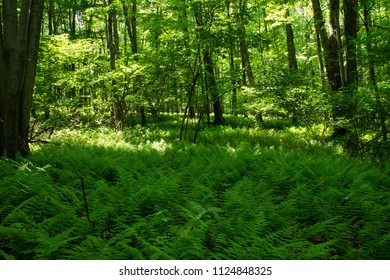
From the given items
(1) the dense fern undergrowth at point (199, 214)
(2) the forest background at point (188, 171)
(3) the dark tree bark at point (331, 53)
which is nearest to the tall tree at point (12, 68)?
(2) the forest background at point (188, 171)

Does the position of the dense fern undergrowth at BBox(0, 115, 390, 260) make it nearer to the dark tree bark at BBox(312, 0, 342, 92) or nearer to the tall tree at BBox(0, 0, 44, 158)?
the tall tree at BBox(0, 0, 44, 158)

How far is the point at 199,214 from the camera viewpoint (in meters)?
3.60

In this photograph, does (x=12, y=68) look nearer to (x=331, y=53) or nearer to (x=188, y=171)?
(x=188, y=171)

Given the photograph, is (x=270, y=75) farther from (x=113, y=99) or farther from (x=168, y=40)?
(x=113, y=99)

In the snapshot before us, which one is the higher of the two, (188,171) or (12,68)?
(12,68)

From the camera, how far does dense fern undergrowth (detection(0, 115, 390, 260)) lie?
305 centimetres

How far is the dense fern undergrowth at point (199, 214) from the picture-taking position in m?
3.05

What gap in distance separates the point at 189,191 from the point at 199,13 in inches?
262

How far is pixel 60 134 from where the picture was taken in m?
12.9

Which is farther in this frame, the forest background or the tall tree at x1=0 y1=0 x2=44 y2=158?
the tall tree at x1=0 y1=0 x2=44 y2=158

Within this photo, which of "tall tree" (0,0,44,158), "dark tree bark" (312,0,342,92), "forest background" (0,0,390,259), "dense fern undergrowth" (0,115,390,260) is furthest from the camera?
"dark tree bark" (312,0,342,92)

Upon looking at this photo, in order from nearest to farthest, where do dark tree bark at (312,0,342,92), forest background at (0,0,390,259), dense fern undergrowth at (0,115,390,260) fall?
1. dense fern undergrowth at (0,115,390,260)
2. forest background at (0,0,390,259)
3. dark tree bark at (312,0,342,92)

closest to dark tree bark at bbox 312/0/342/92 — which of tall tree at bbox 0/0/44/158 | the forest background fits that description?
the forest background

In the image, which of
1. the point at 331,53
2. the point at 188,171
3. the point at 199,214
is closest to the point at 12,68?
the point at 188,171
